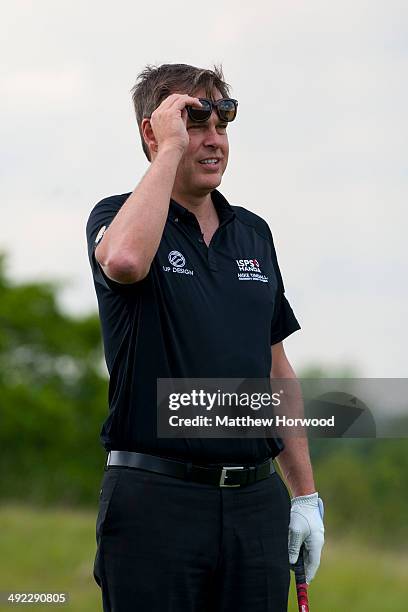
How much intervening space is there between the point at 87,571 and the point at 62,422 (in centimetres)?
3944

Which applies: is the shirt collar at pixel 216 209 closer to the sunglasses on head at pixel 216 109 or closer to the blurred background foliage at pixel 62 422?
the sunglasses on head at pixel 216 109

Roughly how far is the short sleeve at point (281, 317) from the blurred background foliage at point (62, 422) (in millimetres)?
43552

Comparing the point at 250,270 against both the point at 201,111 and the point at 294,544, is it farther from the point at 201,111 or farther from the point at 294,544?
the point at 294,544

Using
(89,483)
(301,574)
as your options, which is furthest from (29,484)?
(301,574)

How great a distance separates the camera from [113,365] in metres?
4.04

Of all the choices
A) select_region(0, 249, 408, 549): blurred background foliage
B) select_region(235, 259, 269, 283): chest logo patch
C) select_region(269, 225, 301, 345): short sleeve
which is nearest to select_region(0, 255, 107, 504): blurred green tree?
select_region(0, 249, 408, 549): blurred background foliage

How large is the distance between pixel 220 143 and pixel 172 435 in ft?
3.62

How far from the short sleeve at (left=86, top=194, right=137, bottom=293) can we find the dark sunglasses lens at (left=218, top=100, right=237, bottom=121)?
47cm

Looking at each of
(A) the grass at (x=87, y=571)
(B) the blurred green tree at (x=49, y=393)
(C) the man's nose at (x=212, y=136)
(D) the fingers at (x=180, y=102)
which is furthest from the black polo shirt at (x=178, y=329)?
(B) the blurred green tree at (x=49, y=393)

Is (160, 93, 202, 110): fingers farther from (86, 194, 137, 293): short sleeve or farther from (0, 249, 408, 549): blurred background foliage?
(0, 249, 408, 549): blurred background foliage

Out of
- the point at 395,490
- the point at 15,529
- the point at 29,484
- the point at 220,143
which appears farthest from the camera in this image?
the point at 395,490

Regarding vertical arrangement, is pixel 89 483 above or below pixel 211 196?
above

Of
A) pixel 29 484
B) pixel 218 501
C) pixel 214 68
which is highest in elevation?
pixel 29 484

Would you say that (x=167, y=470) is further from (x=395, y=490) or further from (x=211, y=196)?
(x=395, y=490)
